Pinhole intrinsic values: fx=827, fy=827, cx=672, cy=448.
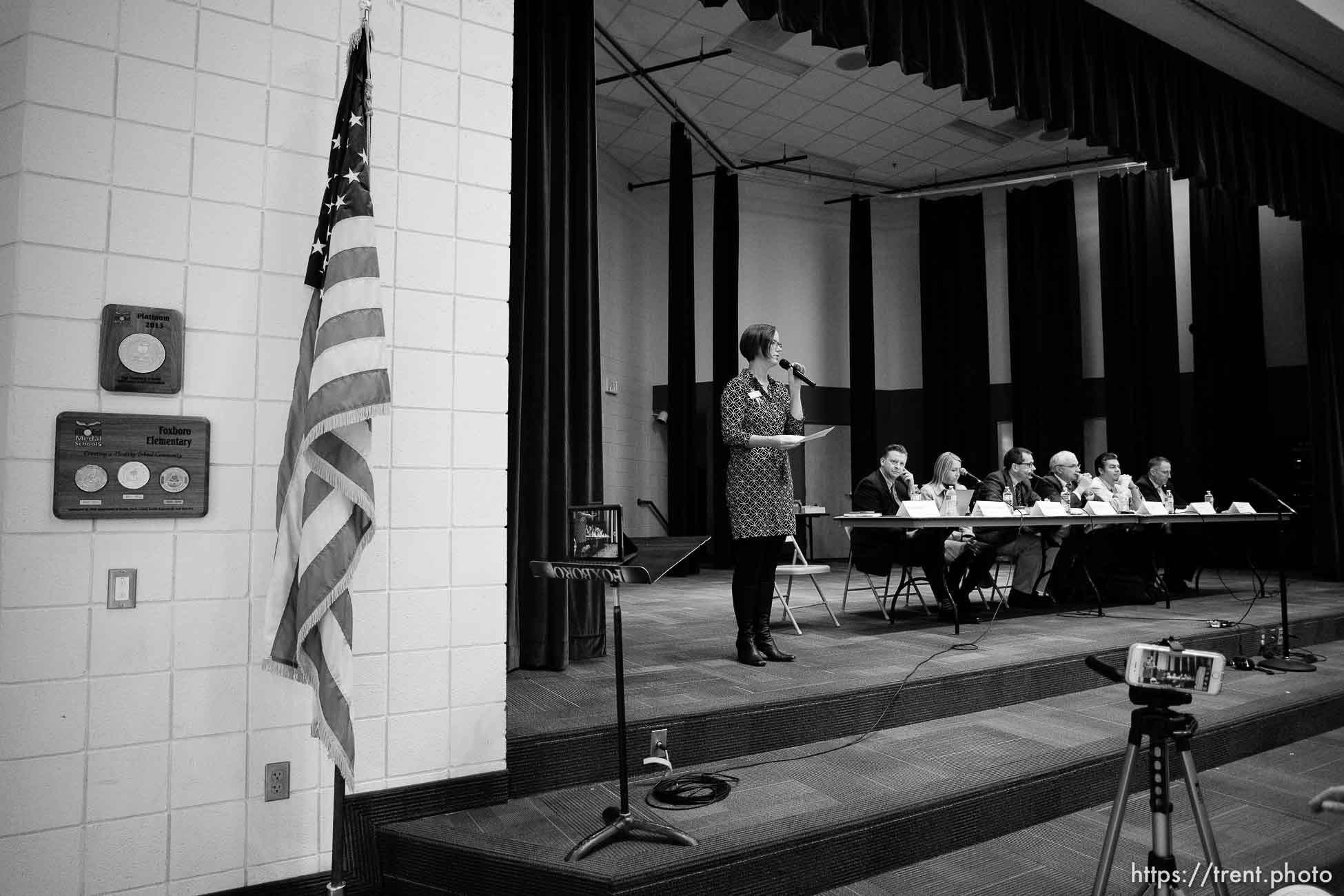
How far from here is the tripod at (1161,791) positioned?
1504 mm

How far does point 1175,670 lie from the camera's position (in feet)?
4.91

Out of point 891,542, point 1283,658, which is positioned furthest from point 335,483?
point 1283,658

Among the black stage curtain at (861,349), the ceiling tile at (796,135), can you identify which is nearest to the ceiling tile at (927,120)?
the ceiling tile at (796,135)

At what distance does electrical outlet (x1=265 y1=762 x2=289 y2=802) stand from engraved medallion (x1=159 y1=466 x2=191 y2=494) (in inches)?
31.4

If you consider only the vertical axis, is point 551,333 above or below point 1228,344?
below

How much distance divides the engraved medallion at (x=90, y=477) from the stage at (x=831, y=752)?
1253 millimetres

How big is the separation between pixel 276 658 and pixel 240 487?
0.52 m

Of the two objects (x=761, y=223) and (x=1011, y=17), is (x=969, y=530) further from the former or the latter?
(x=761, y=223)

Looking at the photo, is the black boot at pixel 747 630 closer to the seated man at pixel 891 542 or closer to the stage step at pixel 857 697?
the stage step at pixel 857 697

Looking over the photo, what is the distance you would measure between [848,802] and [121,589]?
7.02 ft

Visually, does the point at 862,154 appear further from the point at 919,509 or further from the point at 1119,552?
the point at 919,509

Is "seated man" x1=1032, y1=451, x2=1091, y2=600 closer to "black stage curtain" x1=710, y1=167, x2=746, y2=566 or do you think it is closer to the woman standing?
the woman standing

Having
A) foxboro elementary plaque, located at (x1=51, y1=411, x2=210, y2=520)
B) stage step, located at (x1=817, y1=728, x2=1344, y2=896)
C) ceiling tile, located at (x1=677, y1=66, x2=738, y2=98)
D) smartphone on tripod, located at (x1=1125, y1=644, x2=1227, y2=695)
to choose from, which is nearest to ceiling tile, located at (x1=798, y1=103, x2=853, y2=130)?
ceiling tile, located at (x1=677, y1=66, x2=738, y2=98)

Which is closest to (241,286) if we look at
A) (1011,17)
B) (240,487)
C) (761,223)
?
(240,487)
